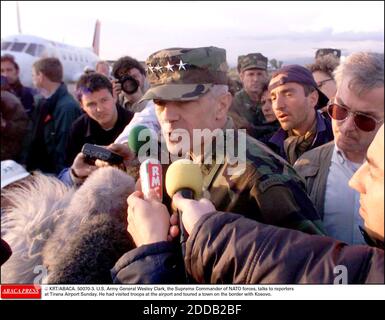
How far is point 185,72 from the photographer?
0.90m

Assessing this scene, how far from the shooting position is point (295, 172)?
0.87 meters

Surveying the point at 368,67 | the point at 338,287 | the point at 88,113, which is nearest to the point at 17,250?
the point at 88,113

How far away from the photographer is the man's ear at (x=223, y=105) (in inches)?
36.9

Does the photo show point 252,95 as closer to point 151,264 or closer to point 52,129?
point 151,264

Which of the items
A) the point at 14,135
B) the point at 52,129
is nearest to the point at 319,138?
the point at 52,129

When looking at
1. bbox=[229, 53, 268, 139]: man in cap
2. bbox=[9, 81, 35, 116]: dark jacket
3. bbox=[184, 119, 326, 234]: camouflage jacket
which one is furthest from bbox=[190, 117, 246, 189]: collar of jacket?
bbox=[9, 81, 35, 116]: dark jacket

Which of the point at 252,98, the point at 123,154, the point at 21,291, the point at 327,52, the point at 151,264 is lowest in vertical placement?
the point at 21,291

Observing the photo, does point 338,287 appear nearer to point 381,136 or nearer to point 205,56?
point 381,136

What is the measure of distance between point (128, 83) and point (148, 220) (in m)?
0.63

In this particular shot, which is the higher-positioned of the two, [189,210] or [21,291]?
[189,210]

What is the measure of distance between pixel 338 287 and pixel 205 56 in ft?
1.60

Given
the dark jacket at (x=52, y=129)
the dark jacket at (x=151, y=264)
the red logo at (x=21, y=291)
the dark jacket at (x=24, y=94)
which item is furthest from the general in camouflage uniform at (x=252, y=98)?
the dark jacket at (x=24, y=94)

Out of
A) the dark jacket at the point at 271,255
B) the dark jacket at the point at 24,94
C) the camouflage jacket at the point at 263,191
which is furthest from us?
the dark jacket at the point at 24,94

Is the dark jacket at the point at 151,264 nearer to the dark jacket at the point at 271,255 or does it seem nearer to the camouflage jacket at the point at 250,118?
A: the dark jacket at the point at 271,255
